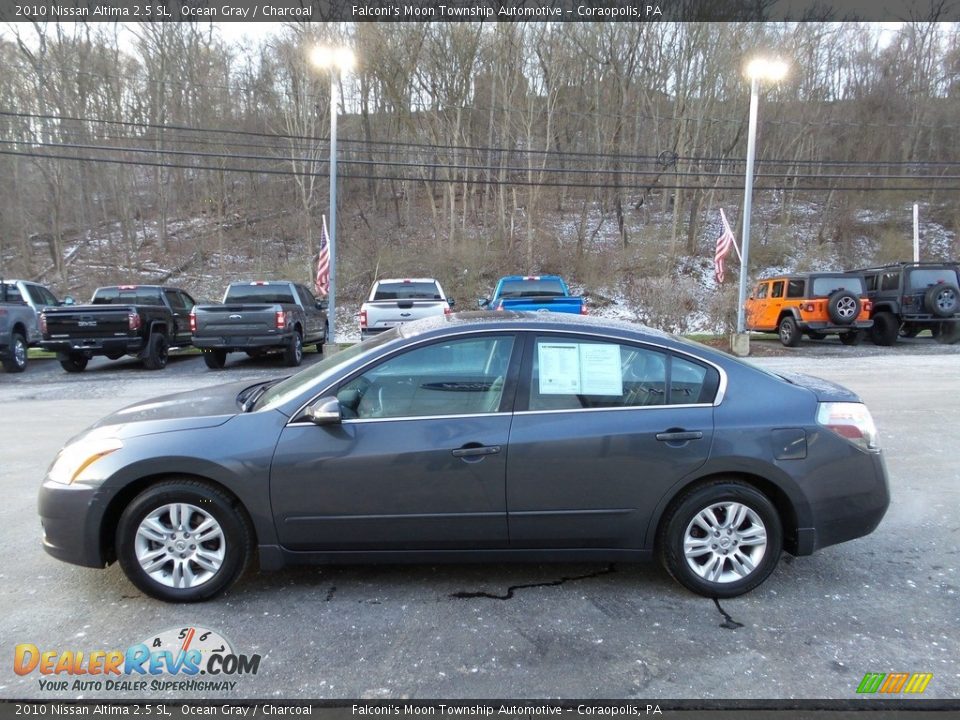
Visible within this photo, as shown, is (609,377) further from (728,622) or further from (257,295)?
(257,295)

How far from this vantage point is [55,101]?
30.5 meters

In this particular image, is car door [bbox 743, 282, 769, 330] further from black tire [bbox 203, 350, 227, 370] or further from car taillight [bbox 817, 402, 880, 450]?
car taillight [bbox 817, 402, 880, 450]

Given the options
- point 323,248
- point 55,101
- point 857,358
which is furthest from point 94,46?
point 857,358

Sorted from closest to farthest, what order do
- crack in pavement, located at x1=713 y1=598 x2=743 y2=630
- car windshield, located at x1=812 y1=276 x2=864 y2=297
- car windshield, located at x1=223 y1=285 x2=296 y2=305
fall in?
crack in pavement, located at x1=713 y1=598 x2=743 y2=630 → car windshield, located at x1=223 y1=285 x2=296 y2=305 → car windshield, located at x1=812 y1=276 x2=864 y2=297

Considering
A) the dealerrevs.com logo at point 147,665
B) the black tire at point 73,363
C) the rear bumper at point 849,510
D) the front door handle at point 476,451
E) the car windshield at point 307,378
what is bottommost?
the dealerrevs.com logo at point 147,665

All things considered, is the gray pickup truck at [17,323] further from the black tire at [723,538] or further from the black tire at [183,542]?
the black tire at [723,538]

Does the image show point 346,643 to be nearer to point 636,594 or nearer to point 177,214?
point 636,594

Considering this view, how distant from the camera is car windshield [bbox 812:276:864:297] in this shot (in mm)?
16375

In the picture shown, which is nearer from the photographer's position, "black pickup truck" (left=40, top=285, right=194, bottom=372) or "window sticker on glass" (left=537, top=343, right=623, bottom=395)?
"window sticker on glass" (left=537, top=343, right=623, bottom=395)

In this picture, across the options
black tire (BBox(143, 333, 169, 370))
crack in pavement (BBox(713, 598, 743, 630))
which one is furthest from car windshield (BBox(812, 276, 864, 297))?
black tire (BBox(143, 333, 169, 370))

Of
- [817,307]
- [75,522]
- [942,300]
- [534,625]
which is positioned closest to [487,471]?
[534,625]

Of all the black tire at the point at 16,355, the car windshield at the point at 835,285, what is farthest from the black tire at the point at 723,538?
the car windshield at the point at 835,285

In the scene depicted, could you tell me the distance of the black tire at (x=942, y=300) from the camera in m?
16.0

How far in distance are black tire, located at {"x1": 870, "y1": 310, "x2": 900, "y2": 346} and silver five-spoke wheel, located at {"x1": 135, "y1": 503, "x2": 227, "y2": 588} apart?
60.0 ft
